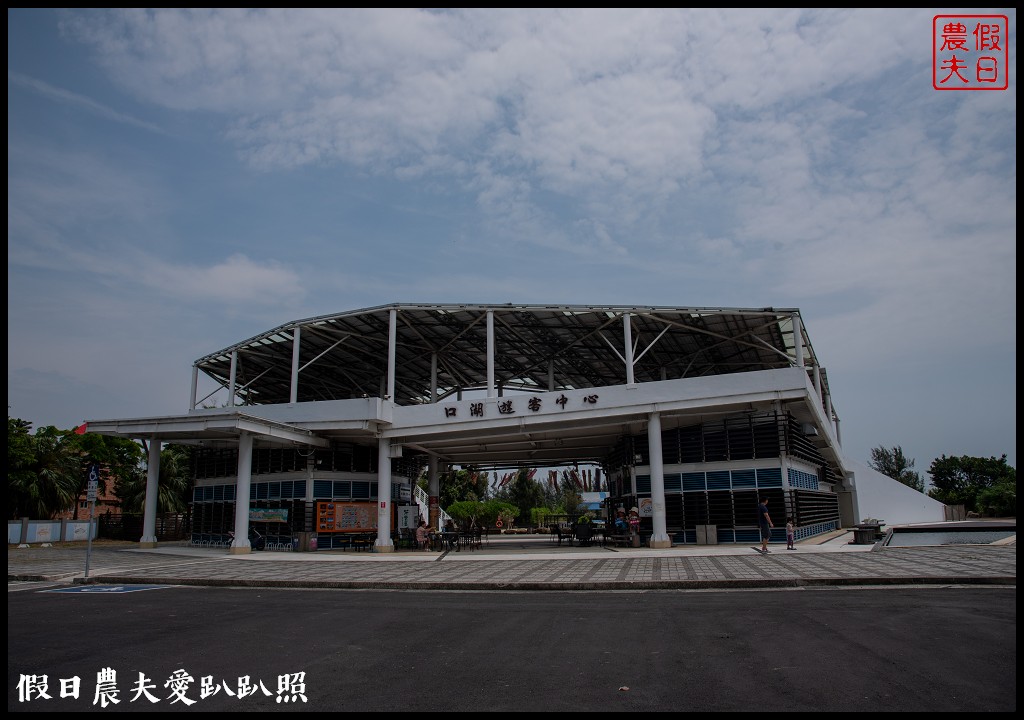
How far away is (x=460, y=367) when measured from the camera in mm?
36750

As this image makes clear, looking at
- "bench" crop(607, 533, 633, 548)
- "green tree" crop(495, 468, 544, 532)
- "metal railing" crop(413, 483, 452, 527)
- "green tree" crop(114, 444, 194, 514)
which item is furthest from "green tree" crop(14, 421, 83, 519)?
"green tree" crop(495, 468, 544, 532)

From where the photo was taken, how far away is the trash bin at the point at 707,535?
23.5m

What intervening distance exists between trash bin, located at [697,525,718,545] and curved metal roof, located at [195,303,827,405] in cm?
645

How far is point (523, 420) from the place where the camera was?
82.8ft

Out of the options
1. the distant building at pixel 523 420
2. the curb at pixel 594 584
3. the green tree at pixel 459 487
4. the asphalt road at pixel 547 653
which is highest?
the distant building at pixel 523 420

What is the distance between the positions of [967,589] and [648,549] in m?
12.5

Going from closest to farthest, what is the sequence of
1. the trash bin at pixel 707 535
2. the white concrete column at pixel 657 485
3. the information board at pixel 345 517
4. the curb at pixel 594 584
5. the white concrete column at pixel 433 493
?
the curb at pixel 594 584
the white concrete column at pixel 657 485
the trash bin at pixel 707 535
the information board at pixel 345 517
the white concrete column at pixel 433 493

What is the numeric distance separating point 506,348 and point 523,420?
846cm

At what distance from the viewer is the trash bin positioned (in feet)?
77.2

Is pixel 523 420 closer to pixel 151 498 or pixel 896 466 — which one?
pixel 151 498

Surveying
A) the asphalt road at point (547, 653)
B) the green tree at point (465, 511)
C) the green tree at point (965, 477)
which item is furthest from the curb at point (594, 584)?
the green tree at point (965, 477)

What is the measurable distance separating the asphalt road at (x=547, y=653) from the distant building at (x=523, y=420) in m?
12.7

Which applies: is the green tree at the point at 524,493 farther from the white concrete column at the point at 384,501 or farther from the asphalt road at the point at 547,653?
the asphalt road at the point at 547,653

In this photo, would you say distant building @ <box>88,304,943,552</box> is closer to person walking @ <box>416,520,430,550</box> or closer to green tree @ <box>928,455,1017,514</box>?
person walking @ <box>416,520,430,550</box>
